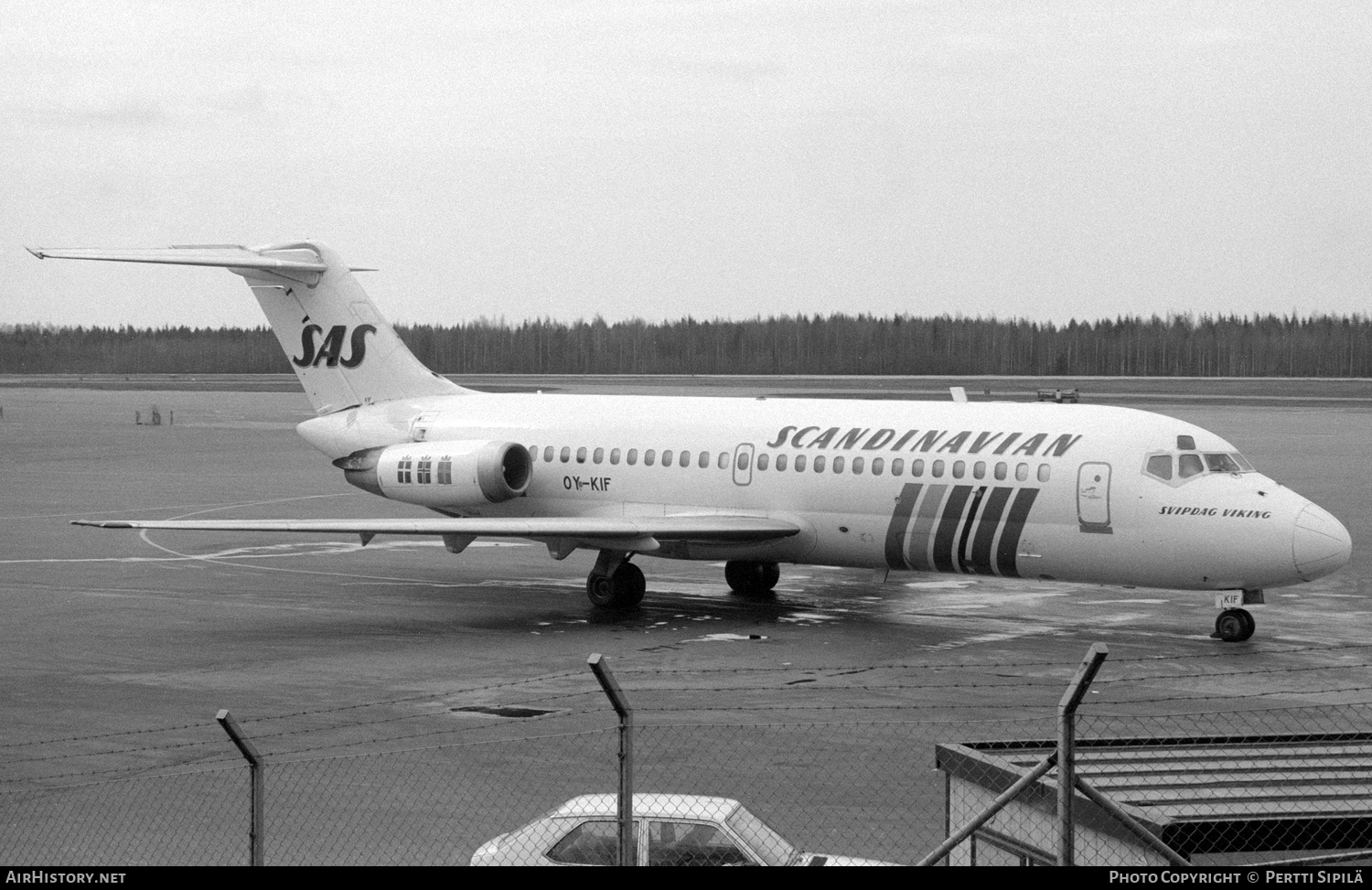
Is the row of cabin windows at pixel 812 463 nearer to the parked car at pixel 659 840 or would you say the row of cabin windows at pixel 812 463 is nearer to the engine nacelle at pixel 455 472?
the engine nacelle at pixel 455 472

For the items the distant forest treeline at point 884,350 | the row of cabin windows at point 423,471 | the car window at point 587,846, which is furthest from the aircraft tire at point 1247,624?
the distant forest treeline at point 884,350

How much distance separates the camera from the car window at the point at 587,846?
10.6 metres

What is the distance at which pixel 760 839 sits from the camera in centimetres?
1081

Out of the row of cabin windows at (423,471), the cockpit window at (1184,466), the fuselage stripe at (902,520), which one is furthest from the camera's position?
the row of cabin windows at (423,471)

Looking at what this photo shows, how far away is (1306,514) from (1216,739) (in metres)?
11.9

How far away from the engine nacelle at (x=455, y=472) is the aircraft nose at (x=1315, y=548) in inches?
477

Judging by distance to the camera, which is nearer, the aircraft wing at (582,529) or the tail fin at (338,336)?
the aircraft wing at (582,529)

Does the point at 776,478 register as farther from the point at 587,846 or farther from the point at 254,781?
the point at 254,781

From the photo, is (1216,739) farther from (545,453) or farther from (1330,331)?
(1330,331)

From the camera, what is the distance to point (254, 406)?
9688cm

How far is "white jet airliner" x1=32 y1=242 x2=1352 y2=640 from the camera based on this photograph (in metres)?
22.5

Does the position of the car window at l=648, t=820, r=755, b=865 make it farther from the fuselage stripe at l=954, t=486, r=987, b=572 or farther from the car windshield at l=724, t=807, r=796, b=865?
the fuselage stripe at l=954, t=486, r=987, b=572

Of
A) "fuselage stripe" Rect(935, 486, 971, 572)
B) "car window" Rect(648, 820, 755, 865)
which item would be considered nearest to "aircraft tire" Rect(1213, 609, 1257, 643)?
"fuselage stripe" Rect(935, 486, 971, 572)

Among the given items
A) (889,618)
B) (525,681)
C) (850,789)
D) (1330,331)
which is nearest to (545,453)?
(889,618)
